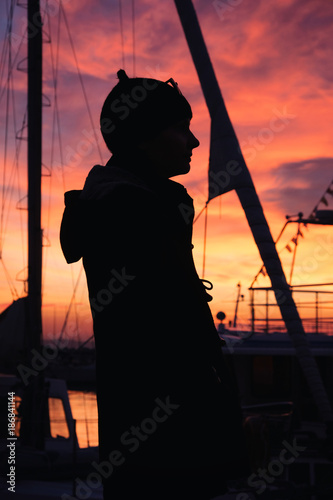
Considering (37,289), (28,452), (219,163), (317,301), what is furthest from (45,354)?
(317,301)

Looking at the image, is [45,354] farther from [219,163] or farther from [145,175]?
[145,175]

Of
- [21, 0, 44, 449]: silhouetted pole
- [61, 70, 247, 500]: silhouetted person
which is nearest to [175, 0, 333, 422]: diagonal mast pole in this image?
[61, 70, 247, 500]: silhouetted person

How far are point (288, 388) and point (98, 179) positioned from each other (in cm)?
1527

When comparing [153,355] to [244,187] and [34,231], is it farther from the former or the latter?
[34,231]

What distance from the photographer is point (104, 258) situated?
139 centimetres

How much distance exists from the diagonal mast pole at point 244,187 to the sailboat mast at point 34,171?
18.9 ft

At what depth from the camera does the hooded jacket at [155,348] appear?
124 centimetres

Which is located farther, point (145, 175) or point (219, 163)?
point (219, 163)

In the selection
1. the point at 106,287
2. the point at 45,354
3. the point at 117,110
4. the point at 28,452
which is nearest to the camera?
the point at 106,287

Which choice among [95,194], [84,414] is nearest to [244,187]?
[95,194]

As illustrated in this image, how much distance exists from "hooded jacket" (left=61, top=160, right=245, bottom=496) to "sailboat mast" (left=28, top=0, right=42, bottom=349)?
1114cm

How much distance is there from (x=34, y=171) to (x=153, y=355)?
12138 mm

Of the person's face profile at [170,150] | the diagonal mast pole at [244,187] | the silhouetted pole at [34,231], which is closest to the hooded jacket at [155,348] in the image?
the person's face profile at [170,150]

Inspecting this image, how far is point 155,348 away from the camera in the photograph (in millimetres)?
1252
